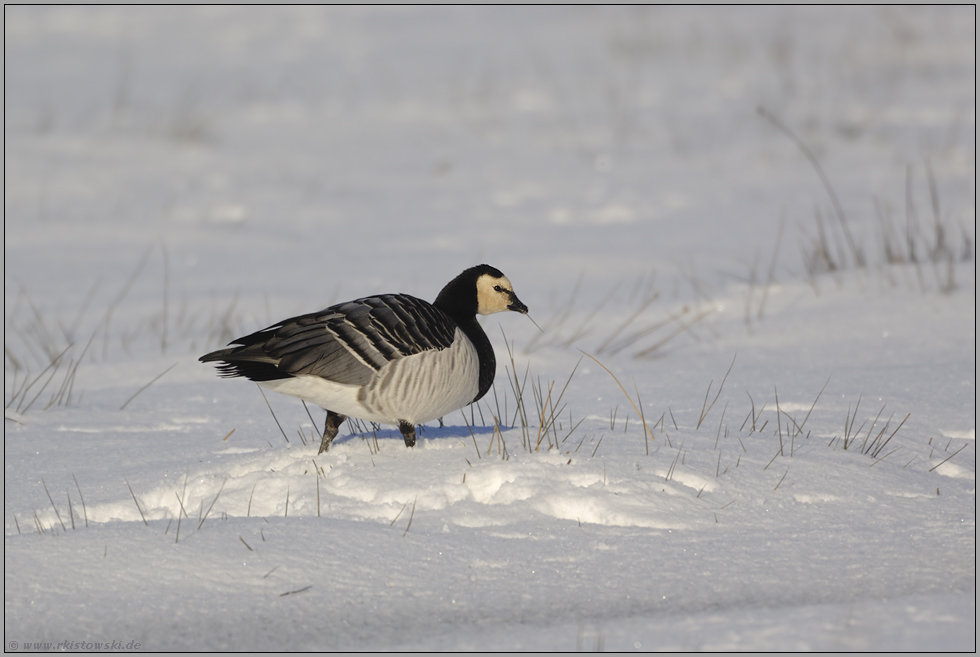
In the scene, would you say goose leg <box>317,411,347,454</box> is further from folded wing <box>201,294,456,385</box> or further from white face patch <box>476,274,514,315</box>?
white face patch <box>476,274,514,315</box>

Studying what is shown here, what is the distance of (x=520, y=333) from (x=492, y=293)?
7.83ft

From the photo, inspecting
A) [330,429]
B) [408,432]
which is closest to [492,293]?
[408,432]

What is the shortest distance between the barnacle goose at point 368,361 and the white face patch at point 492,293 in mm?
406

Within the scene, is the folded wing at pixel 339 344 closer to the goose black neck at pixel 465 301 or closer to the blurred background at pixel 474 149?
the goose black neck at pixel 465 301

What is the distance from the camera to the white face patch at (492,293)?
422 centimetres

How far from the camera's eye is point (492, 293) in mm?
4238

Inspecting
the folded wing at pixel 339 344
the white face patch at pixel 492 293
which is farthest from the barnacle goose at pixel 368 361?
the white face patch at pixel 492 293

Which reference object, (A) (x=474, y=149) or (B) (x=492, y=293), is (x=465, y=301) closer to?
(B) (x=492, y=293)

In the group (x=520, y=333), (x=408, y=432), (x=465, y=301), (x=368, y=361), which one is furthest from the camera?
(x=520, y=333)

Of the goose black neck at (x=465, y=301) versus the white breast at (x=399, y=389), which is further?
the goose black neck at (x=465, y=301)

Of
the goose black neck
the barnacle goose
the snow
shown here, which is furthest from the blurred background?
the barnacle goose

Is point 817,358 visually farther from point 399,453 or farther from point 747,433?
point 399,453

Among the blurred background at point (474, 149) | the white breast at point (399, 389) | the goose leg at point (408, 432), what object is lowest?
the goose leg at point (408, 432)

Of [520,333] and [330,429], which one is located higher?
[520,333]
